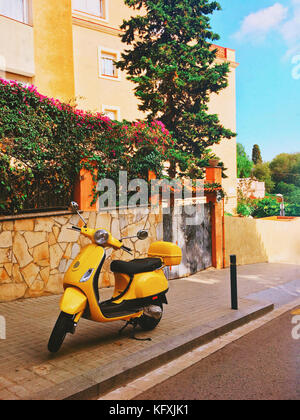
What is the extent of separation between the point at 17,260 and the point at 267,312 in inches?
188

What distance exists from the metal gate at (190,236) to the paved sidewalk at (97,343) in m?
1.81

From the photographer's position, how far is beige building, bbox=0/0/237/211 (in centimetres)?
1391

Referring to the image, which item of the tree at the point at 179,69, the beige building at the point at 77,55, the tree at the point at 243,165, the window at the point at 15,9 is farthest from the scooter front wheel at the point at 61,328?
the tree at the point at 243,165

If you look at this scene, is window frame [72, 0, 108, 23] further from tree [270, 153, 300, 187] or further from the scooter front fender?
tree [270, 153, 300, 187]

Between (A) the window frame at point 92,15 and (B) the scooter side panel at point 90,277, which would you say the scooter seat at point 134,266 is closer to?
(B) the scooter side panel at point 90,277

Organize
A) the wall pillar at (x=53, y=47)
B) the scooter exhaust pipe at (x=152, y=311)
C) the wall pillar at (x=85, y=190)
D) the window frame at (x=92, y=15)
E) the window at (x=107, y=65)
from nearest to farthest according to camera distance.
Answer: the scooter exhaust pipe at (x=152, y=311), the wall pillar at (x=85, y=190), the wall pillar at (x=53, y=47), the window frame at (x=92, y=15), the window at (x=107, y=65)

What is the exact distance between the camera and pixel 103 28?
19047 millimetres

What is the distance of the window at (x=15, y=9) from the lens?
1376 cm

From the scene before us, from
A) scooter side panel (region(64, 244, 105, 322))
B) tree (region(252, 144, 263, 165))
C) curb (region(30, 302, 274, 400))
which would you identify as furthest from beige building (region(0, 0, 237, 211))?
tree (region(252, 144, 263, 165))

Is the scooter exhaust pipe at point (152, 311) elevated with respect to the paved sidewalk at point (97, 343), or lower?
elevated

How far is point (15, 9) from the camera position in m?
14.1

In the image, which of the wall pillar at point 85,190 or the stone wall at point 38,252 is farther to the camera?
the wall pillar at point 85,190
